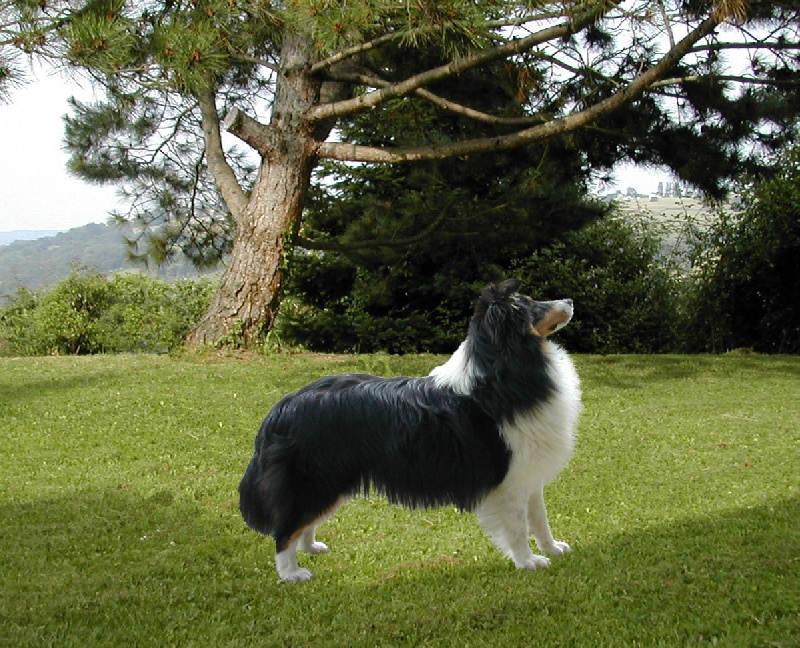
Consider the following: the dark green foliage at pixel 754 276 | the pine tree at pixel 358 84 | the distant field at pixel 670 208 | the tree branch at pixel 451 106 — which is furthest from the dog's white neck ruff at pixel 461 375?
the distant field at pixel 670 208

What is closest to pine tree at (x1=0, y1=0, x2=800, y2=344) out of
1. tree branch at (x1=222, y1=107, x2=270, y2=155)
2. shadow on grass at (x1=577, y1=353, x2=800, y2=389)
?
tree branch at (x1=222, y1=107, x2=270, y2=155)

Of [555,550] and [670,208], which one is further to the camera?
[670,208]

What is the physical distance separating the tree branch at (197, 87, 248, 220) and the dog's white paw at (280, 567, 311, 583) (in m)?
7.98

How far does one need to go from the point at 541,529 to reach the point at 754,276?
10482 millimetres

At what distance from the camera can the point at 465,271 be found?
13.2 meters

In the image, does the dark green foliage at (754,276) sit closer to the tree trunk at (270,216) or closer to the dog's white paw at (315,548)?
the tree trunk at (270,216)

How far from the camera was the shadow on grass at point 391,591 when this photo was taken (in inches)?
119

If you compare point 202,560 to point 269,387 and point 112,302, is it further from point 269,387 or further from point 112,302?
point 112,302

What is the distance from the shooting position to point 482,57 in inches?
332

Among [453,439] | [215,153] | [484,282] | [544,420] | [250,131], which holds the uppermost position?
[250,131]

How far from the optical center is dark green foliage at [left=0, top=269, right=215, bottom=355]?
1301 centimetres

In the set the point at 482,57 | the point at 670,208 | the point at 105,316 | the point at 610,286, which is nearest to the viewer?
the point at 482,57

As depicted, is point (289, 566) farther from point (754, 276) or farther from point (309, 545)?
point (754, 276)

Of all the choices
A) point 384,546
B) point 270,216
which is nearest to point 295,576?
point 384,546
